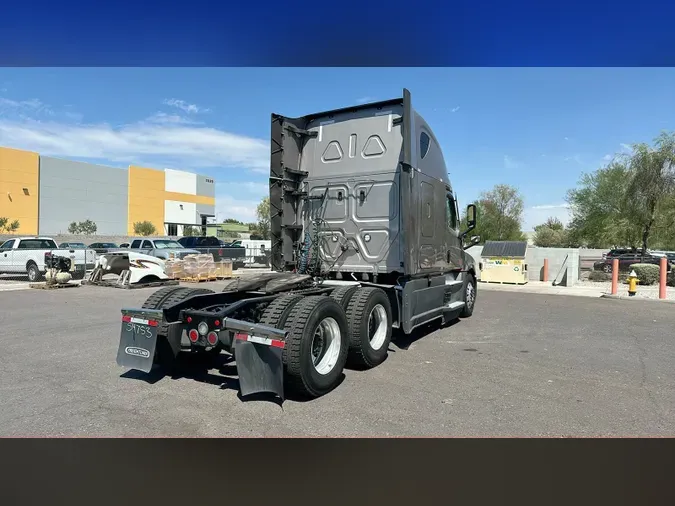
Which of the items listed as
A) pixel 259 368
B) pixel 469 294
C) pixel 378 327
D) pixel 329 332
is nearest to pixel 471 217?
pixel 469 294

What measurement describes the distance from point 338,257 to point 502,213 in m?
43.8

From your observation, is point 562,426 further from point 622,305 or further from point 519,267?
point 519,267

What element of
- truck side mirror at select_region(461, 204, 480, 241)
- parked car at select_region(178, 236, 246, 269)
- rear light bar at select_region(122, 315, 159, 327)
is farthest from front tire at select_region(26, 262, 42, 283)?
truck side mirror at select_region(461, 204, 480, 241)

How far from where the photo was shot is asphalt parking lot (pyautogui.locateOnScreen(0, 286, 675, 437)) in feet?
15.0

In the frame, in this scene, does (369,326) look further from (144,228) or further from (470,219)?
(144,228)

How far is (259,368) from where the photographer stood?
498cm

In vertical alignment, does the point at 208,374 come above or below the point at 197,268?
below

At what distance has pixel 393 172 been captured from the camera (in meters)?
7.70

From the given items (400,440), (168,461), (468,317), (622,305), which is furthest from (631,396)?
(622,305)

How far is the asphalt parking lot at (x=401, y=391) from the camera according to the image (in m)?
4.58

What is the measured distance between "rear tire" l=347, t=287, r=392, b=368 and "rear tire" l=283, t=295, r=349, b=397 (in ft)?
1.23

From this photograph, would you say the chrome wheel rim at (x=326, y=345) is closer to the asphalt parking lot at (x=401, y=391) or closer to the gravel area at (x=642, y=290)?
the asphalt parking lot at (x=401, y=391)

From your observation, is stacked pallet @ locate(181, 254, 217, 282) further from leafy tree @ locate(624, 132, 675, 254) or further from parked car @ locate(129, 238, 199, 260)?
leafy tree @ locate(624, 132, 675, 254)

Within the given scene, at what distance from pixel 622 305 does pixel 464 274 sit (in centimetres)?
651
